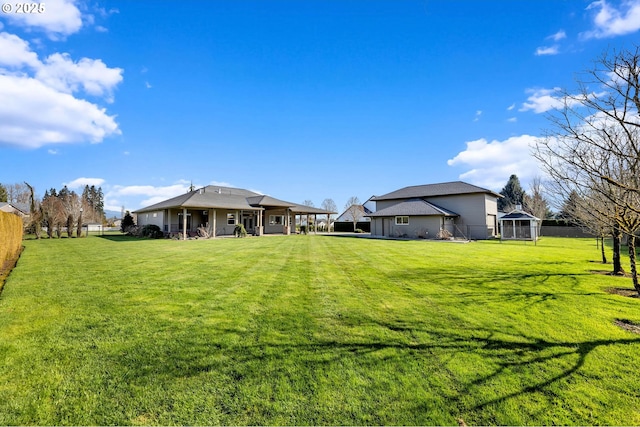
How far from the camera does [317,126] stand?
69.3 feet

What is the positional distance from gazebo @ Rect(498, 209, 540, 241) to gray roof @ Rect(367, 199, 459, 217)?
4.74 meters

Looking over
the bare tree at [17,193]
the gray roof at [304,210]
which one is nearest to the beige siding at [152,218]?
the gray roof at [304,210]

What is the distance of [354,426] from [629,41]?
7382mm

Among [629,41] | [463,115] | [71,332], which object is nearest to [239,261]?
[71,332]

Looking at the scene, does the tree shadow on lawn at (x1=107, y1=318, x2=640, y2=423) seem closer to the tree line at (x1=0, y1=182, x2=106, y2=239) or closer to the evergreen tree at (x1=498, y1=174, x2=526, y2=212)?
the tree line at (x1=0, y1=182, x2=106, y2=239)

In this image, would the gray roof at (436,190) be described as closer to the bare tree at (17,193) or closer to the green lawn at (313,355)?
the green lawn at (313,355)

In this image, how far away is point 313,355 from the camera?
3.64 m

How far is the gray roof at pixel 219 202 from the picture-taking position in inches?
968

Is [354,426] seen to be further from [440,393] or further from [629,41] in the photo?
[629,41]

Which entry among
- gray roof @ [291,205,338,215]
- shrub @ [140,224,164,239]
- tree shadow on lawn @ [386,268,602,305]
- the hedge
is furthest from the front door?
tree shadow on lawn @ [386,268,602,305]

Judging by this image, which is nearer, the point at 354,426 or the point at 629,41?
the point at 354,426

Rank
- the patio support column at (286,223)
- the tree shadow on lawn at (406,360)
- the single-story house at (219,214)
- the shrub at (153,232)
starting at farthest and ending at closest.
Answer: the patio support column at (286,223), the single-story house at (219,214), the shrub at (153,232), the tree shadow on lawn at (406,360)

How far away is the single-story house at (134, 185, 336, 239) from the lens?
26.0 meters

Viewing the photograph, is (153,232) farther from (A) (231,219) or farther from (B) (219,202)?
(A) (231,219)
